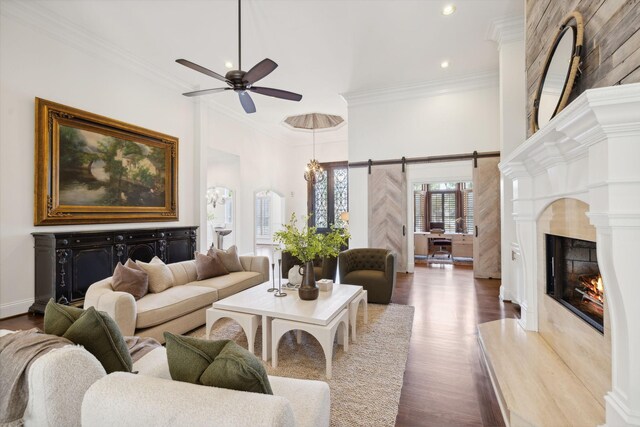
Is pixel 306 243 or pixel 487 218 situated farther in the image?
pixel 487 218

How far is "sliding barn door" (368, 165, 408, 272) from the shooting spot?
6.69 meters

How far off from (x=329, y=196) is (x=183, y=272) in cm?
678

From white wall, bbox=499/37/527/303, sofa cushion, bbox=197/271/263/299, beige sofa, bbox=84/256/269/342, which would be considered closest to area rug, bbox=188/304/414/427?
beige sofa, bbox=84/256/269/342

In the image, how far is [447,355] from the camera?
2840 mm

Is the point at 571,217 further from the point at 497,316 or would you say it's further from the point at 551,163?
the point at 497,316

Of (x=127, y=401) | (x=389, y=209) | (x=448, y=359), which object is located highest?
(x=389, y=209)

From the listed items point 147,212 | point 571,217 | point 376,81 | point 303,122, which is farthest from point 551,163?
point 303,122

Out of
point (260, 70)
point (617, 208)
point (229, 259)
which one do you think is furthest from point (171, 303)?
point (617, 208)

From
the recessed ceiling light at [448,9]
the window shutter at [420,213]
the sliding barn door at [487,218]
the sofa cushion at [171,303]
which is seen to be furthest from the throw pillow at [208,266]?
the window shutter at [420,213]

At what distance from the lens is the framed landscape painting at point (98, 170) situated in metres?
4.04

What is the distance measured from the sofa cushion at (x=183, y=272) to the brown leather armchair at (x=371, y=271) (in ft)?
6.94

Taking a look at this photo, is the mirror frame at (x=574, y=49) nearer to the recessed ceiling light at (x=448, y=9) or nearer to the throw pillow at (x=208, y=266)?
the recessed ceiling light at (x=448, y=9)

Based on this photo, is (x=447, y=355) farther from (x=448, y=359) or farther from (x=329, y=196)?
(x=329, y=196)

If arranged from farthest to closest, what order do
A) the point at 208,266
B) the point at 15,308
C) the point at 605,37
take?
1. the point at 208,266
2. the point at 15,308
3. the point at 605,37
